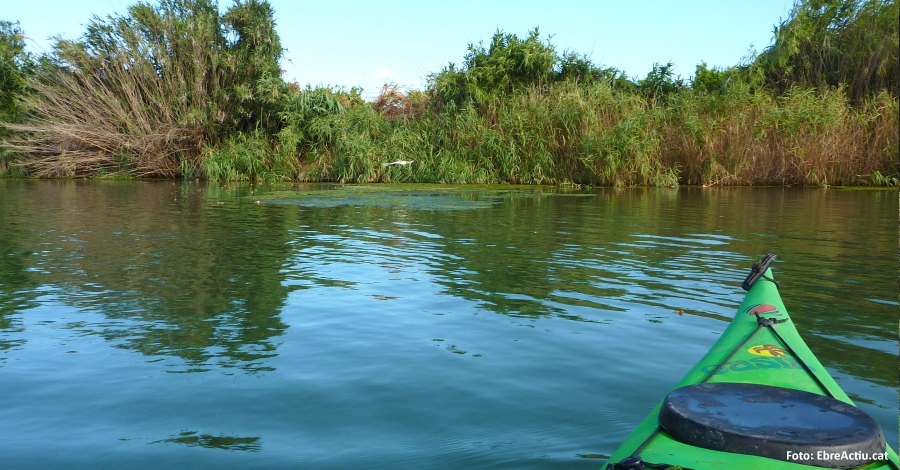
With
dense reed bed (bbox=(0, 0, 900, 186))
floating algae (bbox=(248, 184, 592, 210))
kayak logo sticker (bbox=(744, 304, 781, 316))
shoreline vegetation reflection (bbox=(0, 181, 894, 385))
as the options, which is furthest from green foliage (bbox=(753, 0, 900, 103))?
kayak logo sticker (bbox=(744, 304, 781, 316))

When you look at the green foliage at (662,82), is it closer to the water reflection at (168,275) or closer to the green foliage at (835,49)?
the green foliage at (835,49)

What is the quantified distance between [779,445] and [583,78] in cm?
2268

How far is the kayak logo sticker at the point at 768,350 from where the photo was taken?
300 centimetres

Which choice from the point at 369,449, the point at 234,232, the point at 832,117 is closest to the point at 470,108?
the point at 832,117

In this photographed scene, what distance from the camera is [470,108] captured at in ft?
70.3

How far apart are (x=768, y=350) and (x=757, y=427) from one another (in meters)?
0.99

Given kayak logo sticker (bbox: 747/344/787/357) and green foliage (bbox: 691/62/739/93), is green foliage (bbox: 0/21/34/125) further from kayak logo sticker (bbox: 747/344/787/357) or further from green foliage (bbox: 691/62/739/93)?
kayak logo sticker (bbox: 747/344/787/357)

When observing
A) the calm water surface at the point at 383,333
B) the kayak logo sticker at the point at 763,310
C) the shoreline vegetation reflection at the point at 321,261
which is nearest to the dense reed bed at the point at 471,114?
the shoreline vegetation reflection at the point at 321,261

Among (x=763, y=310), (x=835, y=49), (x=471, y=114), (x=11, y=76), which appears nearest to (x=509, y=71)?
(x=471, y=114)

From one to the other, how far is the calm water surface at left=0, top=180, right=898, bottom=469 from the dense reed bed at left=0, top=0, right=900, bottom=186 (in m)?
9.39

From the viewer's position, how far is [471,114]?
2117 cm

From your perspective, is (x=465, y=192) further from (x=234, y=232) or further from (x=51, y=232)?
(x=51, y=232)

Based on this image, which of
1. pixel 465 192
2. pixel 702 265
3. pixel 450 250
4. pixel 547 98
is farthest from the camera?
pixel 547 98

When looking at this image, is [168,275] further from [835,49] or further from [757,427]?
→ [835,49]
